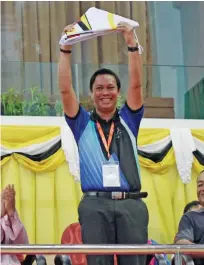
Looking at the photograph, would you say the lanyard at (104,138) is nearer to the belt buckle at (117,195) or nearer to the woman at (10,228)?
the belt buckle at (117,195)

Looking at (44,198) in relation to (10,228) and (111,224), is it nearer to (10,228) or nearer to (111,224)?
(10,228)

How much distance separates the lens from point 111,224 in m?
2.44

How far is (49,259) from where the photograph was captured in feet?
15.0

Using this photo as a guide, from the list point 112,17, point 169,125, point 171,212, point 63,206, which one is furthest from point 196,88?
point 112,17

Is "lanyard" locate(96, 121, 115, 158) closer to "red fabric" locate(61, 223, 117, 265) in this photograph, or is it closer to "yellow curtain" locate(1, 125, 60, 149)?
"red fabric" locate(61, 223, 117, 265)

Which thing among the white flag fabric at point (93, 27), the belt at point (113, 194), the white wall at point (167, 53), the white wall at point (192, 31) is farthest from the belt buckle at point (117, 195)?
the white wall at point (192, 31)

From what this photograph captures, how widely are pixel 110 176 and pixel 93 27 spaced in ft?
2.09

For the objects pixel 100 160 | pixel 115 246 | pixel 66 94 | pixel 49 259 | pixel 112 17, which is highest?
pixel 112 17

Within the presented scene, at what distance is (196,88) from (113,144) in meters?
4.04

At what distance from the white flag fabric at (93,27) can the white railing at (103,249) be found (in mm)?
845

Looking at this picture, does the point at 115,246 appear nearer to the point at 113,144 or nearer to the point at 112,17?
the point at 113,144

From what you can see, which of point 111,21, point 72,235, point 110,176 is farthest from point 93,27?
point 72,235

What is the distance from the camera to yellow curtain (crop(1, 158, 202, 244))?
18.1 ft

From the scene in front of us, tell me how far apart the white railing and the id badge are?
280 mm
